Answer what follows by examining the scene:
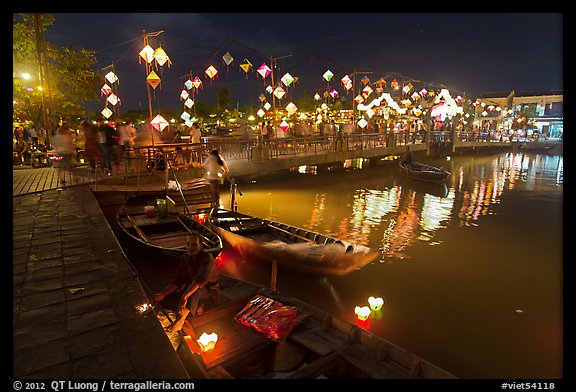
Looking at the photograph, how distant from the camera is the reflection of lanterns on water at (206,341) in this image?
17.4 ft

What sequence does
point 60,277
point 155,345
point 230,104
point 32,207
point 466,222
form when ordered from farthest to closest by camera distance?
point 230,104, point 466,222, point 32,207, point 60,277, point 155,345

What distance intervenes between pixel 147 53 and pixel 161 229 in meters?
7.98

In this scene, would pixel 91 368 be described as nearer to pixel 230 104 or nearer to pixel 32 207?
pixel 32 207

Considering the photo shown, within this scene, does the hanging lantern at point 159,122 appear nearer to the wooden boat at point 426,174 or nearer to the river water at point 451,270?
the river water at point 451,270

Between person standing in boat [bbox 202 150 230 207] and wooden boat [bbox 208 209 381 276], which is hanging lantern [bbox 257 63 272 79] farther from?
wooden boat [bbox 208 209 381 276]

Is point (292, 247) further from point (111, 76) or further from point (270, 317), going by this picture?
point (111, 76)

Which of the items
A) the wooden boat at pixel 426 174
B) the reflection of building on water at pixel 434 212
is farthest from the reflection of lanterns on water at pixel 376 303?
the wooden boat at pixel 426 174

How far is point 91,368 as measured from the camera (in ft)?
10.6

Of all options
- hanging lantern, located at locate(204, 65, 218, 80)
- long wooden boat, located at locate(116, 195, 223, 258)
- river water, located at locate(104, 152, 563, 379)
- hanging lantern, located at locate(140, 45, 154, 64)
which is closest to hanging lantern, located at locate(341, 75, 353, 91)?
river water, located at locate(104, 152, 563, 379)

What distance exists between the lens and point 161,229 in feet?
39.3

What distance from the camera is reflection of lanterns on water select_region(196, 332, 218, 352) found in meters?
5.29

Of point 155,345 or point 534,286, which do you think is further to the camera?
point 534,286
